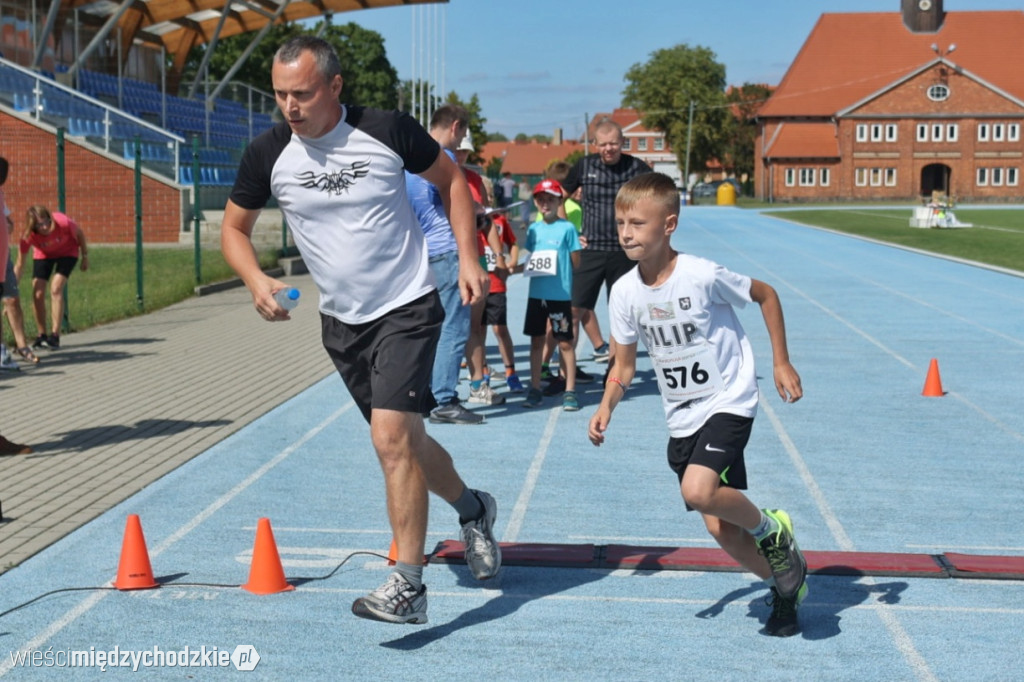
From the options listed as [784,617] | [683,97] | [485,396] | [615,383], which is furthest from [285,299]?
[683,97]

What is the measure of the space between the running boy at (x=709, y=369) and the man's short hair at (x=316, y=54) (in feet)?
3.77

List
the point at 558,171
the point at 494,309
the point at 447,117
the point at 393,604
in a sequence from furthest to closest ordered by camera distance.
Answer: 1. the point at 558,171
2. the point at 494,309
3. the point at 447,117
4. the point at 393,604

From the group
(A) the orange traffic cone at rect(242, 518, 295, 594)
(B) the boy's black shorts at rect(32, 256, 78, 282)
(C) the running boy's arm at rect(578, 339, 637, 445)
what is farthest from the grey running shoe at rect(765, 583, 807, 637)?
(B) the boy's black shorts at rect(32, 256, 78, 282)

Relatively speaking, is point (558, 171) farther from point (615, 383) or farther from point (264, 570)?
point (264, 570)

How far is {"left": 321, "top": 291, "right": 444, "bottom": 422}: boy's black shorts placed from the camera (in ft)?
16.0

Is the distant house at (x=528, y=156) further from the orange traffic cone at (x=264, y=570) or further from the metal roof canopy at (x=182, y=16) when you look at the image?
the orange traffic cone at (x=264, y=570)

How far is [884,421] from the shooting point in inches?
381

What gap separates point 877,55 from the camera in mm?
104062

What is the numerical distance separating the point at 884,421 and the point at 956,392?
1.67 metres

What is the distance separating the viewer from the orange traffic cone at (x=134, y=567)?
17.7ft

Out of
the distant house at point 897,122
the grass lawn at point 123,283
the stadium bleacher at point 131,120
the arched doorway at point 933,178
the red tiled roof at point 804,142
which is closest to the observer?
the grass lawn at point 123,283

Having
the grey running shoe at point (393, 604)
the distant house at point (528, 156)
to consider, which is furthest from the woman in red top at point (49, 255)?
the distant house at point (528, 156)

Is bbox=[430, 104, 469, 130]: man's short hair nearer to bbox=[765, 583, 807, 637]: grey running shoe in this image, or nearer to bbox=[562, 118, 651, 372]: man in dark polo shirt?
bbox=[562, 118, 651, 372]: man in dark polo shirt

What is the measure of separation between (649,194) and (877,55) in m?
106
